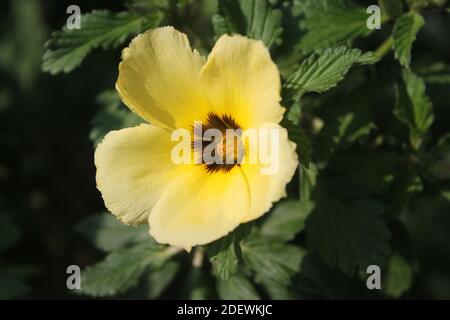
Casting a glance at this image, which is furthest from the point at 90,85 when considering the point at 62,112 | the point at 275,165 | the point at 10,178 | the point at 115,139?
the point at 275,165

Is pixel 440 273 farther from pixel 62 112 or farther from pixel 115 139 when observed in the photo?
pixel 115 139

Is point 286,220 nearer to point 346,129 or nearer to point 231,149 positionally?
point 346,129

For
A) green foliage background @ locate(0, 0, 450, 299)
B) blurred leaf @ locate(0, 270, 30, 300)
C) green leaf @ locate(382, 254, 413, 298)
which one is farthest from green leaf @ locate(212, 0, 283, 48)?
blurred leaf @ locate(0, 270, 30, 300)

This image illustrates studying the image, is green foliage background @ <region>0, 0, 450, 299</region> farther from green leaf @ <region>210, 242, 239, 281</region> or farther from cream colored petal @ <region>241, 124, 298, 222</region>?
cream colored petal @ <region>241, 124, 298, 222</region>

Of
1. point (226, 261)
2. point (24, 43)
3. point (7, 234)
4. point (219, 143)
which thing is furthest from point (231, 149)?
point (24, 43)

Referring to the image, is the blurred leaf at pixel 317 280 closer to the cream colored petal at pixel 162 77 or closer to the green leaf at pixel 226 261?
the green leaf at pixel 226 261

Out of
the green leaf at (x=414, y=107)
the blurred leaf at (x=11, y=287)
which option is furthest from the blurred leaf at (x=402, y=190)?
the blurred leaf at (x=11, y=287)
